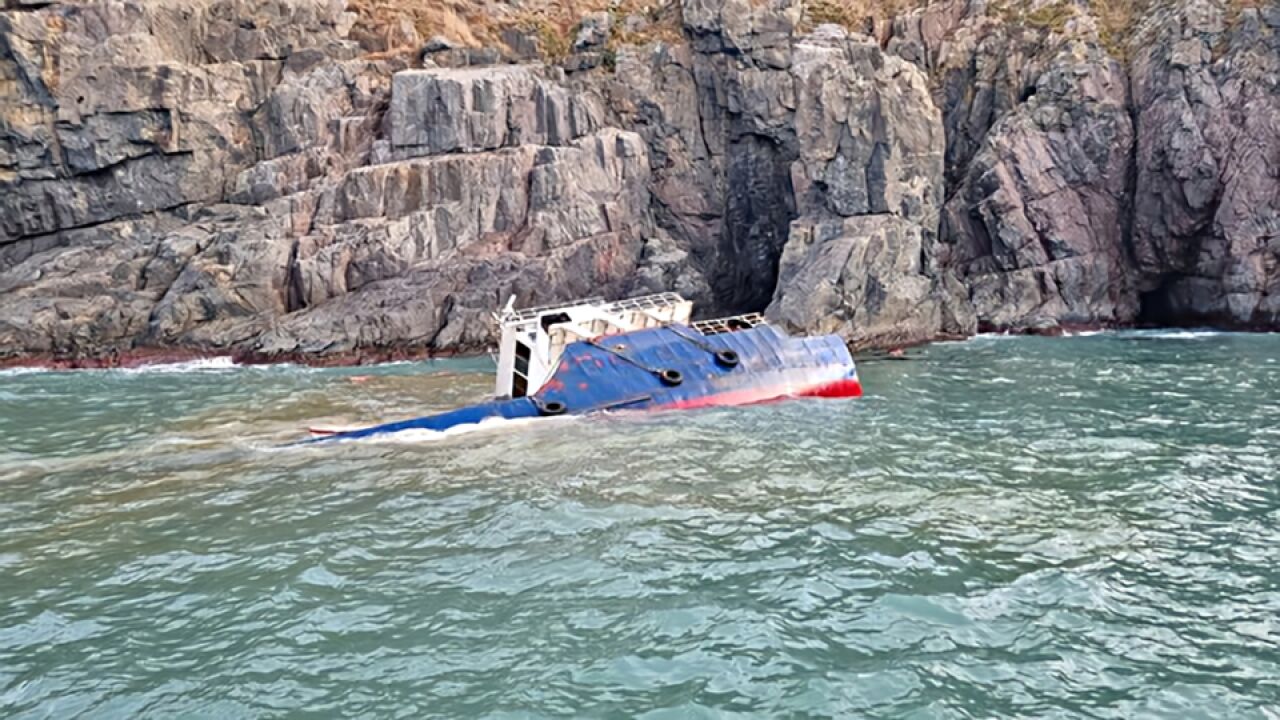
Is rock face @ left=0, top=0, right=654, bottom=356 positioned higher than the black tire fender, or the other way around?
rock face @ left=0, top=0, right=654, bottom=356

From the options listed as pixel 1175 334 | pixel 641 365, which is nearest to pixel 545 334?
pixel 641 365

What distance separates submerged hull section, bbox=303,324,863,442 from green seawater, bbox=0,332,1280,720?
1969mm

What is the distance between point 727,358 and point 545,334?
6.94 metres

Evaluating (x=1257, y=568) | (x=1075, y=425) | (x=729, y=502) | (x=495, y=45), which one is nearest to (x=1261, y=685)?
(x=1257, y=568)

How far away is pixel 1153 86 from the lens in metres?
61.0

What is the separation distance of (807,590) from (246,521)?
11.5m

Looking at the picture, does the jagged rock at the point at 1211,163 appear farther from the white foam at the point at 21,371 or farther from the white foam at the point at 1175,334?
the white foam at the point at 21,371

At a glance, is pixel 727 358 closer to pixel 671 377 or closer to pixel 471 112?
pixel 671 377

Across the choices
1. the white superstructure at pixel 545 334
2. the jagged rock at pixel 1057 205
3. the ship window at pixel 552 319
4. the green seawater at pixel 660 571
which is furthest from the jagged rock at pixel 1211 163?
the ship window at pixel 552 319

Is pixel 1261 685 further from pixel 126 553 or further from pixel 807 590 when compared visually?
pixel 126 553

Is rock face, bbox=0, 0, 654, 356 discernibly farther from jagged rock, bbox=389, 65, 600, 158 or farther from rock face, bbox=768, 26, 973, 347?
rock face, bbox=768, 26, 973, 347

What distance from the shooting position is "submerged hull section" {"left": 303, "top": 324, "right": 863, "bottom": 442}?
2870 centimetres

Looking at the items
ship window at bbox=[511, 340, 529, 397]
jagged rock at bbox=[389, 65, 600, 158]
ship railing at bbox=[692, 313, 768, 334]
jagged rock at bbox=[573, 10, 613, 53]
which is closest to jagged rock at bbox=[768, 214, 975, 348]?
ship railing at bbox=[692, 313, 768, 334]

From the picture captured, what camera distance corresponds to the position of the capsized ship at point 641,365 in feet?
95.9
